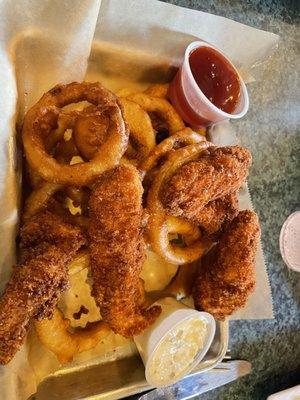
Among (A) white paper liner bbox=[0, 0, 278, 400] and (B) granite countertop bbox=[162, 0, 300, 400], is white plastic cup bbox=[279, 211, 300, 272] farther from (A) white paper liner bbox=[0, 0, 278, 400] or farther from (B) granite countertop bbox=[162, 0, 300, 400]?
(A) white paper liner bbox=[0, 0, 278, 400]

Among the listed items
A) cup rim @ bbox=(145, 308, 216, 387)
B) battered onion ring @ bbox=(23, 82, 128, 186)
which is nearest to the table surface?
cup rim @ bbox=(145, 308, 216, 387)

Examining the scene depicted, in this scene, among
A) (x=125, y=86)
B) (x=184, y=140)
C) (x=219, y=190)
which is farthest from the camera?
(x=125, y=86)

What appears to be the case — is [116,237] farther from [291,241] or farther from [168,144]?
[291,241]

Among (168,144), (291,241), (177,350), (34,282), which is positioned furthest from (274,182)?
(34,282)

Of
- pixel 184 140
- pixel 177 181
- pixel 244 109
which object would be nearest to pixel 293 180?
pixel 244 109

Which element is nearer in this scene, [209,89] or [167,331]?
[167,331]

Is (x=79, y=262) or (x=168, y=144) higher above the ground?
(x=168, y=144)

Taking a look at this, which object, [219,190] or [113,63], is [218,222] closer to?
[219,190]
